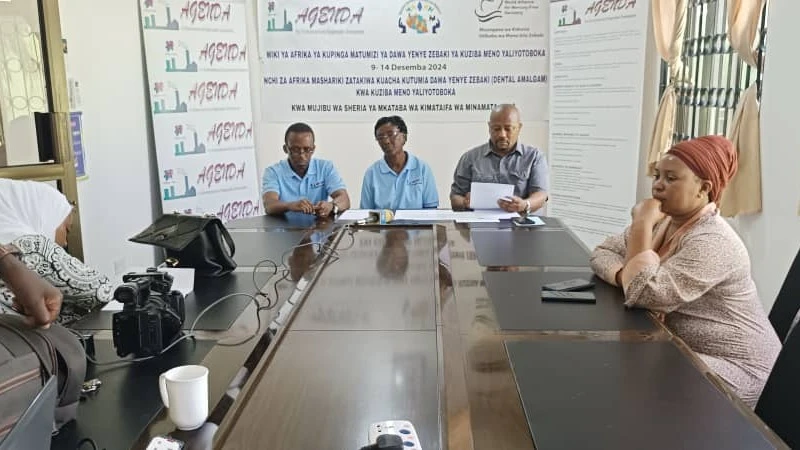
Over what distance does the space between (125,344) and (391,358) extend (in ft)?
1.93

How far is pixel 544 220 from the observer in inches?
116

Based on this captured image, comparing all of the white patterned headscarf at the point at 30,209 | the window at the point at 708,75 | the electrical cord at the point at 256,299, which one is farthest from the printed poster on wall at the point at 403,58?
the white patterned headscarf at the point at 30,209

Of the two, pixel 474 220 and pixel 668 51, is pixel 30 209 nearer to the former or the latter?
pixel 474 220

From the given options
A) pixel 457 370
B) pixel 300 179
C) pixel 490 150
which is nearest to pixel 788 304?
pixel 457 370

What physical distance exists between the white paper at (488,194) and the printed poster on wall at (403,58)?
1.62m

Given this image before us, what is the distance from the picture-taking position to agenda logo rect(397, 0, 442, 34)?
14.8ft

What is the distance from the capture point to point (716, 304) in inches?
63.2

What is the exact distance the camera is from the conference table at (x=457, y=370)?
106 cm

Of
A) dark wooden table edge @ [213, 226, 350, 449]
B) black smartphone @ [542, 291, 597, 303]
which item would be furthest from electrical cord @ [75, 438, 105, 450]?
black smartphone @ [542, 291, 597, 303]

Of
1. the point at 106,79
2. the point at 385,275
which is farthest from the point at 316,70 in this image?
the point at 385,275

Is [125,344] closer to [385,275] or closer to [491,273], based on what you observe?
[385,275]

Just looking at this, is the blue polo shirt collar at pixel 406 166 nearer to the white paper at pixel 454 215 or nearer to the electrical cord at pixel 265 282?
the white paper at pixel 454 215

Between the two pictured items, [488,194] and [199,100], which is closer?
[488,194]

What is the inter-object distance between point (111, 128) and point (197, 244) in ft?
7.65
